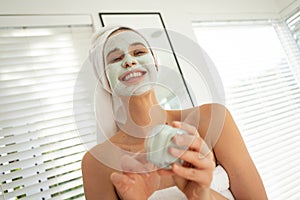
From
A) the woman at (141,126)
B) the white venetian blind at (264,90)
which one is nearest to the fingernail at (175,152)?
the woman at (141,126)

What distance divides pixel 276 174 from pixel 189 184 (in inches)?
51.0

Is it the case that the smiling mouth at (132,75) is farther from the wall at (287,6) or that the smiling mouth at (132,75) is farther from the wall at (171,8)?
the wall at (287,6)

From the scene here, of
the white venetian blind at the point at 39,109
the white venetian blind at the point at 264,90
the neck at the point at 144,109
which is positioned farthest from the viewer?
the white venetian blind at the point at 264,90

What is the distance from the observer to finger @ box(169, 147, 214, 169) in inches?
12.5

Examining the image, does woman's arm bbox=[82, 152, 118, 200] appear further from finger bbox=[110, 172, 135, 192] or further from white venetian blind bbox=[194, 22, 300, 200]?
white venetian blind bbox=[194, 22, 300, 200]

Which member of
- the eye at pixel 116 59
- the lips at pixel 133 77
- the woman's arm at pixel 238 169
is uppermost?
the eye at pixel 116 59

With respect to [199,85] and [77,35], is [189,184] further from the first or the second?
[77,35]

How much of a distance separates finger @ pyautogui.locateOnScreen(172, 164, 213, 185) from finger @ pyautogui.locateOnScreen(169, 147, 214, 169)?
0.01 metres

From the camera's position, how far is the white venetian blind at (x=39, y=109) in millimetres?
1030

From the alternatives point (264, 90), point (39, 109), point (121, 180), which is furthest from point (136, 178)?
point (264, 90)

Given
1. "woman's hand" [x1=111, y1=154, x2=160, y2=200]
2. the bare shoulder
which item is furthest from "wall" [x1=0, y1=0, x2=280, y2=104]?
"woman's hand" [x1=111, y1=154, x2=160, y2=200]

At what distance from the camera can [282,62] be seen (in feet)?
6.15

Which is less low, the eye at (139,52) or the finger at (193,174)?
the eye at (139,52)

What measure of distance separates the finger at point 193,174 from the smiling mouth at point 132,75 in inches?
5.3
